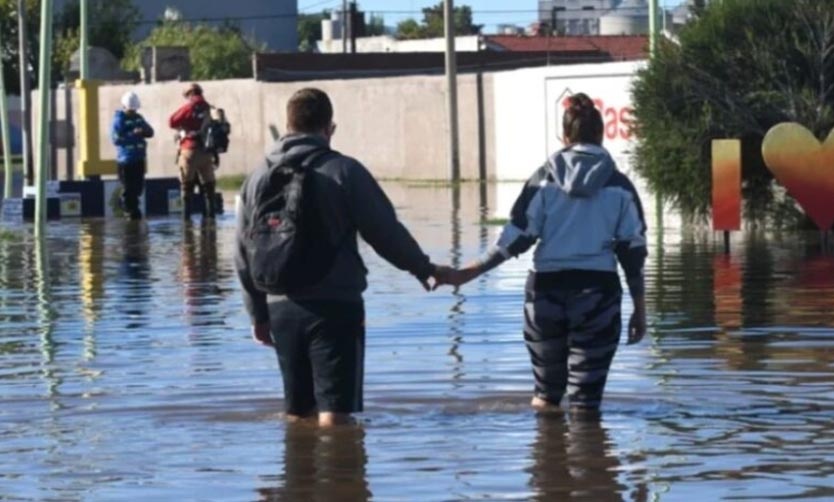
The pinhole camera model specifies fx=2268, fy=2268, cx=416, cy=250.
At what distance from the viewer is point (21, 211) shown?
2947cm

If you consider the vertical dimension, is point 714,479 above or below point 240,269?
below

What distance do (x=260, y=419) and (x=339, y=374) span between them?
1327 millimetres

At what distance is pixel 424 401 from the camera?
11438 millimetres

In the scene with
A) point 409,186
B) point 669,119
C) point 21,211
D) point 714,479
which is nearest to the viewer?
point 714,479

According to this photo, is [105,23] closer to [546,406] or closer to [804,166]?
[804,166]

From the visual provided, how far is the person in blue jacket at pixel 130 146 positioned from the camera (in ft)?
90.2

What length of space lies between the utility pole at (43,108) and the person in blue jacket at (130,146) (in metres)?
2.07

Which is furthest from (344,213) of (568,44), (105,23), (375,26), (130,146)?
(375,26)

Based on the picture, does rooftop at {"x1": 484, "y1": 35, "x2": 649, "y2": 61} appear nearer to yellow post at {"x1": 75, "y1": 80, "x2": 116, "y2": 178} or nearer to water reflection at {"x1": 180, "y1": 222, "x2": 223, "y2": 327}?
yellow post at {"x1": 75, "y1": 80, "x2": 116, "y2": 178}

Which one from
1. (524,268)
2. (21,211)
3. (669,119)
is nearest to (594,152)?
(524,268)

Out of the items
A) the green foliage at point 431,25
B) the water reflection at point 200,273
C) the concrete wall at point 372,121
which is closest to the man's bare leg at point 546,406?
the water reflection at point 200,273

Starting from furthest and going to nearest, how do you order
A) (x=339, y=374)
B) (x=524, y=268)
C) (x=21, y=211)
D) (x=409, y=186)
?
(x=409, y=186)
(x=21, y=211)
(x=524, y=268)
(x=339, y=374)

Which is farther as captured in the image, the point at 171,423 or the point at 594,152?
the point at 171,423

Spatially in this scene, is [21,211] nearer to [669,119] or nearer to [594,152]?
[669,119]
